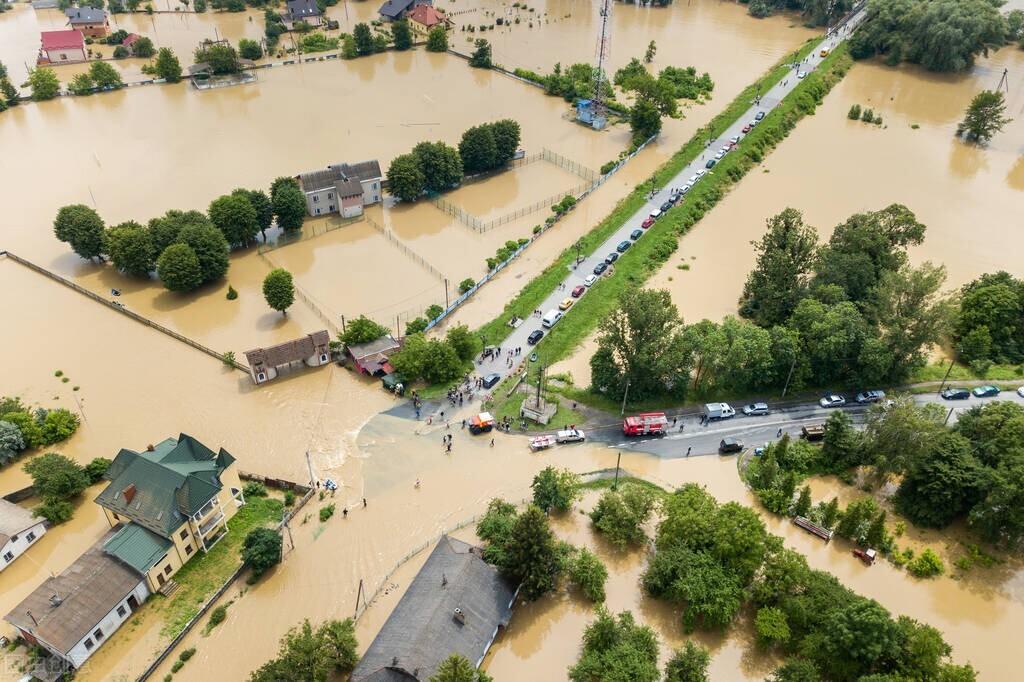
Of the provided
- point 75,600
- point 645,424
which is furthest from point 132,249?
point 645,424

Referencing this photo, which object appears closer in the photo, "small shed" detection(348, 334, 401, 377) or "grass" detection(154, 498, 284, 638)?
"grass" detection(154, 498, 284, 638)

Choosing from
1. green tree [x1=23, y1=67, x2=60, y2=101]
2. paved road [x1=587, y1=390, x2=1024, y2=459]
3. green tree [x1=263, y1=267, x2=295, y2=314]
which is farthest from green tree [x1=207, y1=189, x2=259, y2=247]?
green tree [x1=23, y1=67, x2=60, y2=101]

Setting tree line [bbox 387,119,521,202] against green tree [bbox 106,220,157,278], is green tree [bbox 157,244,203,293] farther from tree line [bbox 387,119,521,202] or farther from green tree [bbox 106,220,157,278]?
tree line [bbox 387,119,521,202]

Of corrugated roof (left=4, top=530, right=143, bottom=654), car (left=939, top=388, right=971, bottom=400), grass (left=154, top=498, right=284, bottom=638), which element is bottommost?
grass (left=154, top=498, right=284, bottom=638)

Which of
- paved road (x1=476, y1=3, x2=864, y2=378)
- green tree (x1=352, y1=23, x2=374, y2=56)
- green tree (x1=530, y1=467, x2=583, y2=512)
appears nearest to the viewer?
green tree (x1=530, y1=467, x2=583, y2=512)

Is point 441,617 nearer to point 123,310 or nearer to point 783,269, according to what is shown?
point 783,269

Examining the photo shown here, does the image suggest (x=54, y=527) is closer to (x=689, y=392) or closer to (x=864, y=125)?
(x=689, y=392)

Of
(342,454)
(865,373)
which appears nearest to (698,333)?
(865,373)
